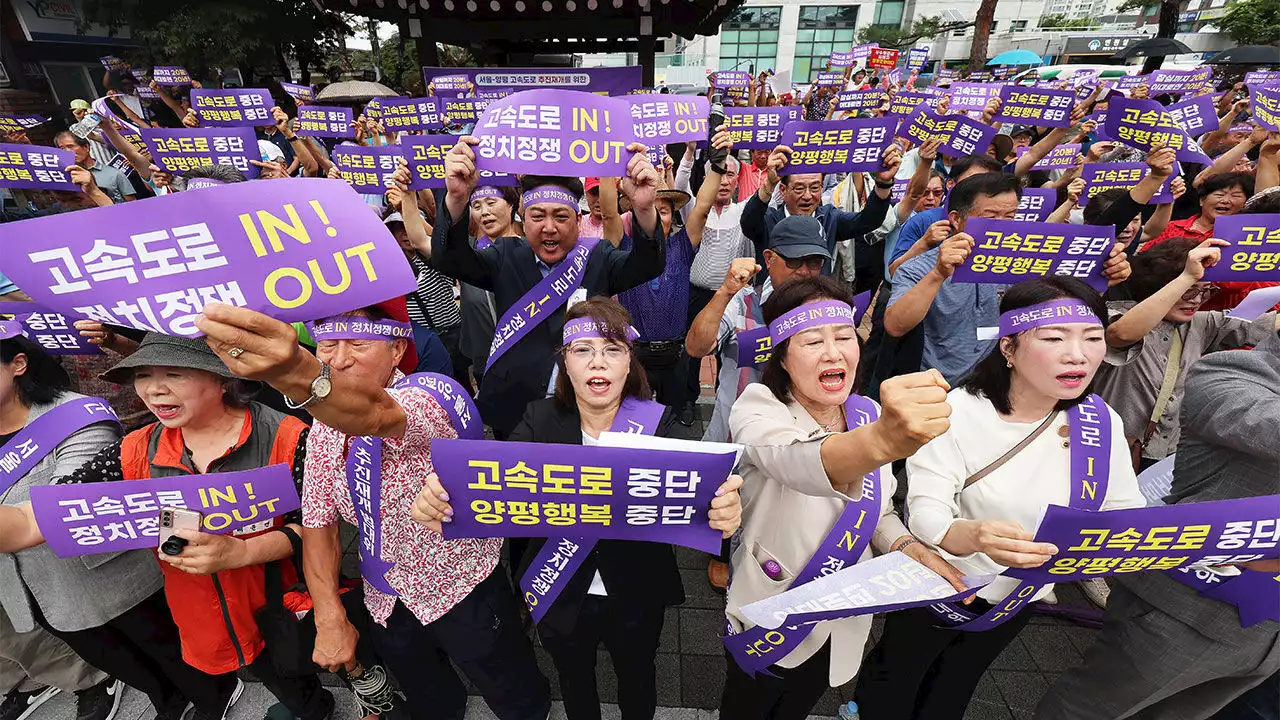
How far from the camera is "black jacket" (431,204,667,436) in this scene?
10.1ft

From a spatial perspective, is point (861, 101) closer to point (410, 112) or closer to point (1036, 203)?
point (1036, 203)

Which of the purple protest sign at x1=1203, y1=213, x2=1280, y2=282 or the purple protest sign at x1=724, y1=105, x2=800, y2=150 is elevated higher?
the purple protest sign at x1=724, y1=105, x2=800, y2=150

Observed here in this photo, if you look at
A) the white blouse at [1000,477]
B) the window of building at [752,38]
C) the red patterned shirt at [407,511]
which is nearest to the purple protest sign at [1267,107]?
the white blouse at [1000,477]

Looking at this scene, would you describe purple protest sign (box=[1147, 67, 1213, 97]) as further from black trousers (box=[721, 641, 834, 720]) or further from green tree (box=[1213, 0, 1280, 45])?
green tree (box=[1213, 0, 1280, 45])

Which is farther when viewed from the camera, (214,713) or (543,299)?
(543,299)

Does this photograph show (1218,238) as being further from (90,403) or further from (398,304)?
(90,403)

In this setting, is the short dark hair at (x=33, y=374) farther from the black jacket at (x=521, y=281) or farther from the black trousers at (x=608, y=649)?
the black trousers at (x=608, y=649)

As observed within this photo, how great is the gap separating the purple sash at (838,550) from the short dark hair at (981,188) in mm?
2279

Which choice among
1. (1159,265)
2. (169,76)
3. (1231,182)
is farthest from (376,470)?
(169,76)

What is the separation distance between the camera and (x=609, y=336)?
7.24 feet

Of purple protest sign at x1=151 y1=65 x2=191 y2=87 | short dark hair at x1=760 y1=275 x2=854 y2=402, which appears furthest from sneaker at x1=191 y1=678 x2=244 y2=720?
purple protest sign at x1=151 y1=65 x2=191 y2=87

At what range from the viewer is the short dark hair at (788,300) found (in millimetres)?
2141

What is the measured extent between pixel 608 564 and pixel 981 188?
3.29 metres

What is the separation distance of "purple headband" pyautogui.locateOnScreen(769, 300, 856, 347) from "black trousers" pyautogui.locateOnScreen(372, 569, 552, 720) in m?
1.62
